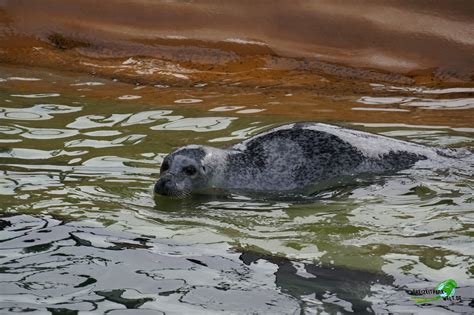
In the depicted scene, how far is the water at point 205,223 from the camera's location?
5.24 m

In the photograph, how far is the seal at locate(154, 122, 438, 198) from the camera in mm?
7688

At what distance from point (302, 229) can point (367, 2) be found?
6.58 meters

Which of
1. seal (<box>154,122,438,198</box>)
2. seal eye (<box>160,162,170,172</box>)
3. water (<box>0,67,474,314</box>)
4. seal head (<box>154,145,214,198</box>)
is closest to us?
water (<box>0,67,474,314</box>)

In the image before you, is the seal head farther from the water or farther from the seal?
the water

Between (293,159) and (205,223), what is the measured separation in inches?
62.2

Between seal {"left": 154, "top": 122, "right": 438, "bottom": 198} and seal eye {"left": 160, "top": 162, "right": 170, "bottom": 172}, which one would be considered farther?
seal {"left": 154, "top": 122, "right": 438, "bottom": 198}

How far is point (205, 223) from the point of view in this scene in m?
6.61

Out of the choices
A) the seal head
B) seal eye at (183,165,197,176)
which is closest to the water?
the seal head

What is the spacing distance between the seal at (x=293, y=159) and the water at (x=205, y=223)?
0.77 ft

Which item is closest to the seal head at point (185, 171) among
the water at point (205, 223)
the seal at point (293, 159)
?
the seal at point (293, 159)

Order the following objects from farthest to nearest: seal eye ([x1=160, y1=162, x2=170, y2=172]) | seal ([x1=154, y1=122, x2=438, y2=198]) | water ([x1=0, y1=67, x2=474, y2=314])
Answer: seal ([x1=154, y1=122, x2=438, y2=198])
seal eye ([x1=160, y1=162, x2=170, y2=172])
water ([x1=0, y1=67, x2=474, y2=314])

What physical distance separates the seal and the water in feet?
0.77

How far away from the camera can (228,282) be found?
213 inches

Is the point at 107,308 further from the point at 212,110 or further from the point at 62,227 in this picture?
the point at 212,110
